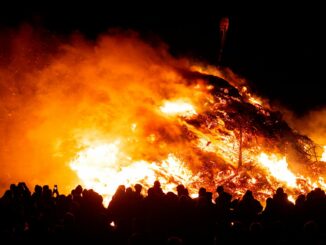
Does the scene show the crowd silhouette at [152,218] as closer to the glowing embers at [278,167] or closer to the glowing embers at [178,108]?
the glowing embers at [278,167]

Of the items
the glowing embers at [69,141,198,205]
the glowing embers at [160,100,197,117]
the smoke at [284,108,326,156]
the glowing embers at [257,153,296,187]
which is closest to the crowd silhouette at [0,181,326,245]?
the glowing embers at [69,141,198,205]

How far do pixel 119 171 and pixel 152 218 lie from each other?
22.5ft

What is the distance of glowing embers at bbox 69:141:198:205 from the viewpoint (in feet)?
47.3

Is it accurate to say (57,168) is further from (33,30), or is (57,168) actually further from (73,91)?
(33,30)

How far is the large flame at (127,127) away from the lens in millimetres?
15148

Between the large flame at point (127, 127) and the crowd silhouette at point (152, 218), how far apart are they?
5.54 meters

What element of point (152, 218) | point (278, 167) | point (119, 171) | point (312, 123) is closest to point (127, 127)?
point (119, 171)

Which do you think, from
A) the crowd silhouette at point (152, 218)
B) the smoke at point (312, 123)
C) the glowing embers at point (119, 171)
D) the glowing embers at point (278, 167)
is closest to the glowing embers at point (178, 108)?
the glowing embers at point (119, 171)

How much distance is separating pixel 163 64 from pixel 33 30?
24.0 feet

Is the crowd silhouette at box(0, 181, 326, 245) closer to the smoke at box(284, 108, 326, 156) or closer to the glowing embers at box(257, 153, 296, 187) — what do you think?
the glowing embers at box(257, 153, 296, 187)

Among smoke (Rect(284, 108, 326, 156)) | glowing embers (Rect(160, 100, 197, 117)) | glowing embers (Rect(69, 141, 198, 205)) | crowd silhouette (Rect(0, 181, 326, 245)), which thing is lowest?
crowd silhouette (Rect(0, 181, 326, 245))

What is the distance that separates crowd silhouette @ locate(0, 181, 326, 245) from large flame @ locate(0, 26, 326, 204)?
18.2 feet

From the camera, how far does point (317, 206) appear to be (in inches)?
324

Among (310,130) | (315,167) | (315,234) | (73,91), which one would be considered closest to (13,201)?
(315,234)
